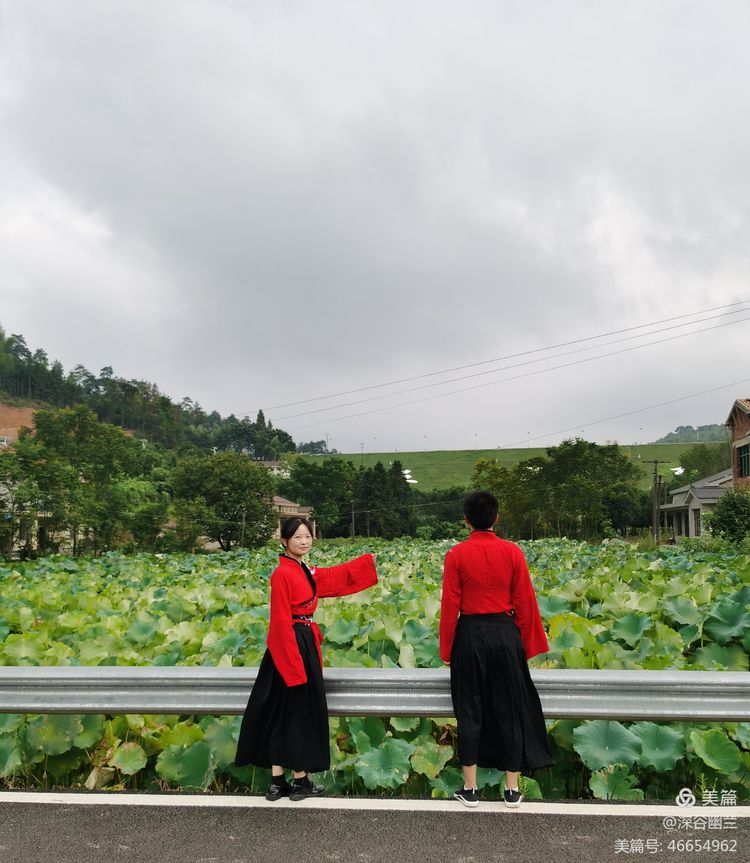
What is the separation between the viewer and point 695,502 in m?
56.2

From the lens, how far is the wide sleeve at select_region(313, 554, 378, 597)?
410 cm

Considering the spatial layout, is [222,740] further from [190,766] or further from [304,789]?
[304,789]

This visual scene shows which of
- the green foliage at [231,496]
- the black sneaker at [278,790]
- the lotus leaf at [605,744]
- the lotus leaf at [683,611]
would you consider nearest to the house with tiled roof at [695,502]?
the green foliage at [231,496]

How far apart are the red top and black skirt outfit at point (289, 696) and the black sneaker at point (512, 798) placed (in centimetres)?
91

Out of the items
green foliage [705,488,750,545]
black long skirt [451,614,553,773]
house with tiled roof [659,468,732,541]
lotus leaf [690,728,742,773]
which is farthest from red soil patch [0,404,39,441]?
lotus leaf [690,728,742,773]

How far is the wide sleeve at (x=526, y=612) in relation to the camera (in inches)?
150

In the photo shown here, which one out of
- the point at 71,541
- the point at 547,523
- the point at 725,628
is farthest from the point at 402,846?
the point at 547,523

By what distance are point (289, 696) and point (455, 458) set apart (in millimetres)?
144537

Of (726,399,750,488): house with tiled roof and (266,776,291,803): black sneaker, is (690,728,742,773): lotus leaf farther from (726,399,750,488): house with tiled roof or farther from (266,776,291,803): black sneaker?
(726,399,750,488): house with tiled roof

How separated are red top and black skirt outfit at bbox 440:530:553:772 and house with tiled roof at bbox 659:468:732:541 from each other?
5073cm

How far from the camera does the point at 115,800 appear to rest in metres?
3.78

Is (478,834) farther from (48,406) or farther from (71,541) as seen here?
(48,406)

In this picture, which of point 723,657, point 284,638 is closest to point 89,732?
point 284,638

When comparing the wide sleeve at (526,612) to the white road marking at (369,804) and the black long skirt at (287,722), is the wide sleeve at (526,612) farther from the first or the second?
the black long skirt at (287,722)
